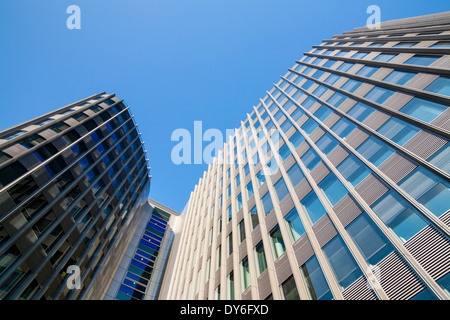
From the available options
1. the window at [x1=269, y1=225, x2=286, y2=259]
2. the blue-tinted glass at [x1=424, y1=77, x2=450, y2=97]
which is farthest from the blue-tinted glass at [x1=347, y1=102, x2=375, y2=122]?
the window at [x1=269, y1=225, x2=286, y2=259]

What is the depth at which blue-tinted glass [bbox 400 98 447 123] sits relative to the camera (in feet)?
46.4

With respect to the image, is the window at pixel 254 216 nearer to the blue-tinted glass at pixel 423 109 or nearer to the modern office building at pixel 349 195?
the modern office building at pixel 349 195

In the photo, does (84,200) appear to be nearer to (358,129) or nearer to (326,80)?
(358,129)

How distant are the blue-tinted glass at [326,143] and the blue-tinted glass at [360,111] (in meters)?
2.51

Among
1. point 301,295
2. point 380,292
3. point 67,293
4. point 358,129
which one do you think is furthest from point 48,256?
point 358,129

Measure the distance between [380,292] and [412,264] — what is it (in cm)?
173

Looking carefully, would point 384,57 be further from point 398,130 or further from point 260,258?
point 260,258

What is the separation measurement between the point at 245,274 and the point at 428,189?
43.1ft

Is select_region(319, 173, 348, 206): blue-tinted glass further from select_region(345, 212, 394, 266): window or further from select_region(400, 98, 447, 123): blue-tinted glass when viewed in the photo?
select_region(400, 98, 447, 123): blue-tinted glass

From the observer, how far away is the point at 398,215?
1166 cm

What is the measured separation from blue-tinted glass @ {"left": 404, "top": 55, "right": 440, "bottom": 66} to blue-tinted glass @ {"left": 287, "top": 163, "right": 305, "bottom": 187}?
12.2 meters

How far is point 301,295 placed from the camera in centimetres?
1309

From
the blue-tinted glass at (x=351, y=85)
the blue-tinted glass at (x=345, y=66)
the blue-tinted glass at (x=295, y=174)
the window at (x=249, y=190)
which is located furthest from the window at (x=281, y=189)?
the blue-tinted glass at (x=345, y=66)

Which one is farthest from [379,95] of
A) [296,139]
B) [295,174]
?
[295,174]
